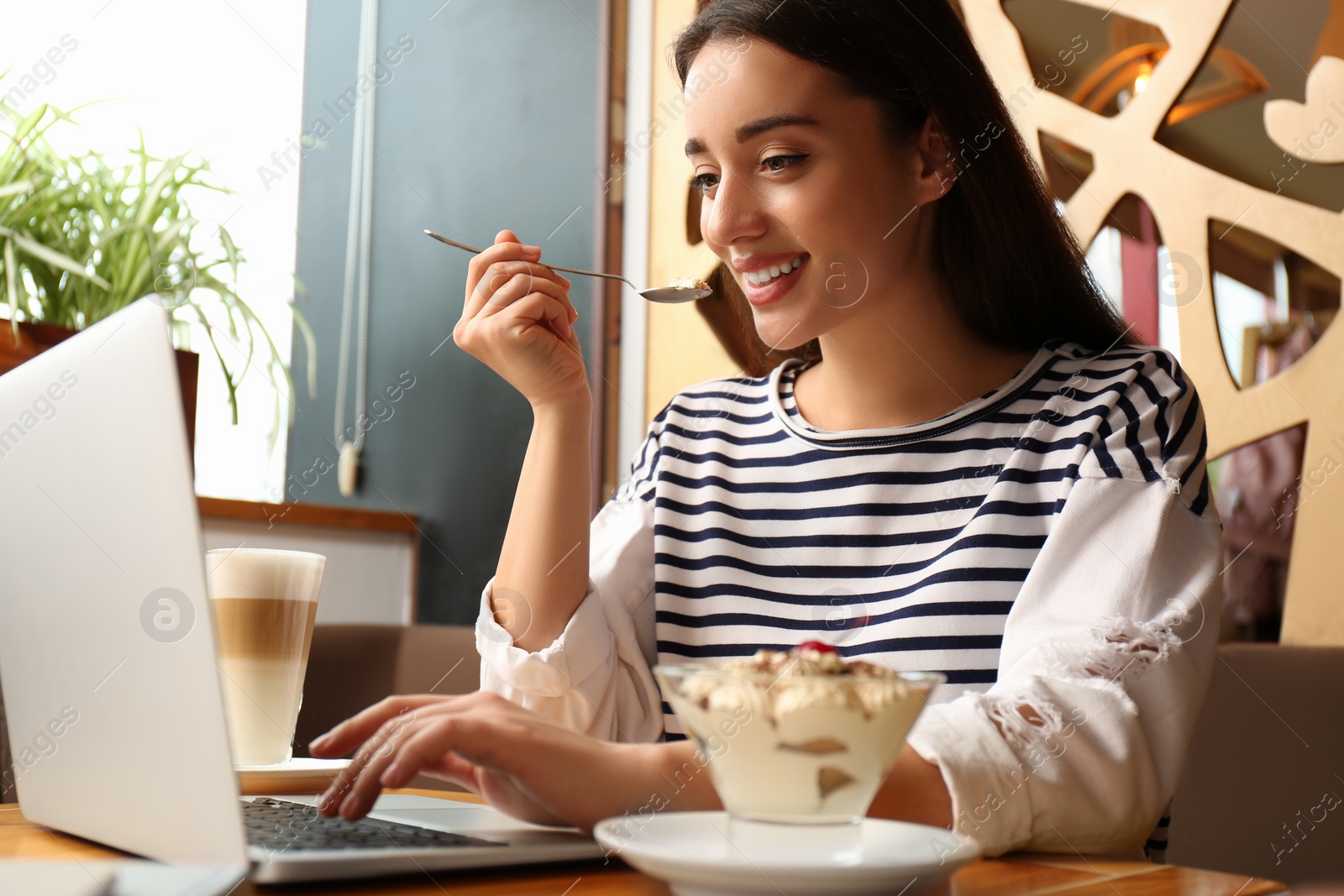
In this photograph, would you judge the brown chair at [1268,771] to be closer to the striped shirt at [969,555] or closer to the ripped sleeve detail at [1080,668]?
the striped shirt at [969,555]

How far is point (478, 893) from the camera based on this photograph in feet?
1.59

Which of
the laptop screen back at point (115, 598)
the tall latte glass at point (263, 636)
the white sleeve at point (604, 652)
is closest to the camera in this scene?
the laptop screen back at point (115, 598)

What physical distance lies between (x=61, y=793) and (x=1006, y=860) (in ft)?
1.76

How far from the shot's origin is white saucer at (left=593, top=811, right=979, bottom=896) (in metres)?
0.43

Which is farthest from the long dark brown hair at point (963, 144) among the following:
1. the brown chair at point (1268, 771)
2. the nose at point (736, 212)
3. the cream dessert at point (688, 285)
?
the brown chair at point (1268, 771)

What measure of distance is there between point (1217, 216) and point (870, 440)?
65cm

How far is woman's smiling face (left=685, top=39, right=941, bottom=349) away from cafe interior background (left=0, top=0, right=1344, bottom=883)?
0.36m

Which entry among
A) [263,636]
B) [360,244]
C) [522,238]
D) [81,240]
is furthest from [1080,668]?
[360,244]

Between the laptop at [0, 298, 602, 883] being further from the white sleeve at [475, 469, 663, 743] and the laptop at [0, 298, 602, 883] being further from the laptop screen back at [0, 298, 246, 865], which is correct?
the white sleeve at [475, 469, 663, 743]

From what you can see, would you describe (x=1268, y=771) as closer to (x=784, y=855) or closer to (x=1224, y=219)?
(x=1224, y=219)

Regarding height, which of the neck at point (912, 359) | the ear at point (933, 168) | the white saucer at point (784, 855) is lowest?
the white saucer at point (784, 855)

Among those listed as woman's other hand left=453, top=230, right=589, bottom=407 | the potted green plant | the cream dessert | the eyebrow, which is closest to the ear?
the eyebrow

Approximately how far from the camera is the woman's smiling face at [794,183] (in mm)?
1064

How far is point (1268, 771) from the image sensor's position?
1117mm
